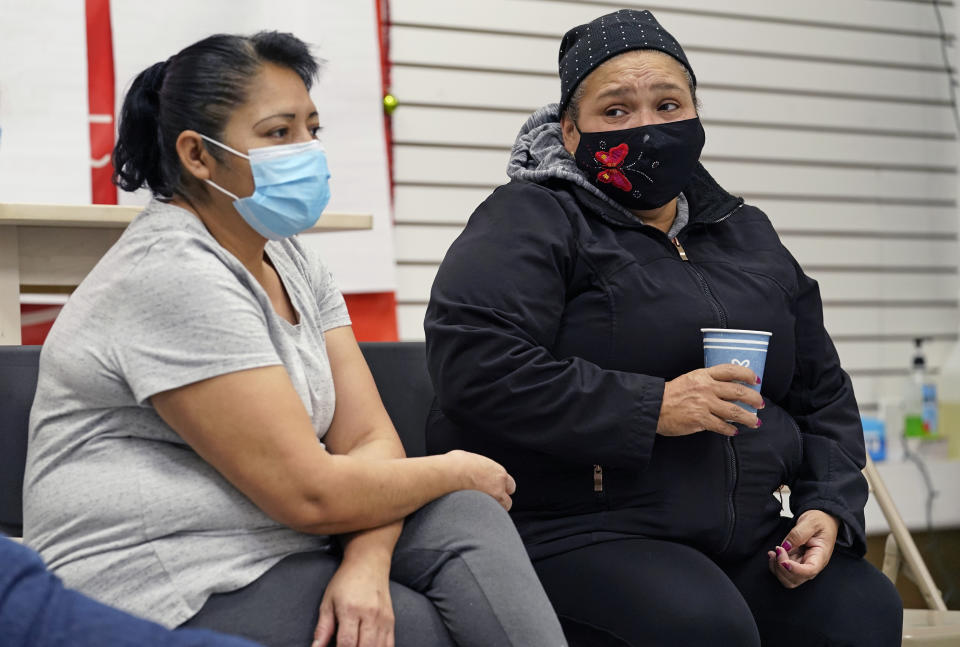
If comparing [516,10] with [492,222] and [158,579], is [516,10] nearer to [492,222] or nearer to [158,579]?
[492,222]

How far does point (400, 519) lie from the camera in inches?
60.9

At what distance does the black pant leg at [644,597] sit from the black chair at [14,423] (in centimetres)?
92

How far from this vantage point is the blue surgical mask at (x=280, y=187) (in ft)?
5.14

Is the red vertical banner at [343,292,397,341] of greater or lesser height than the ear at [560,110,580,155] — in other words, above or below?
below

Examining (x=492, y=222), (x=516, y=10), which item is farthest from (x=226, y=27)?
(x=492, y=222)

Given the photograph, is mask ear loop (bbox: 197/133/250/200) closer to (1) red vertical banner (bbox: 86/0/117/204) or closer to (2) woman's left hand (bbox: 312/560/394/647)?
(2) woman's left hand (bbox: 312/560/394/647)

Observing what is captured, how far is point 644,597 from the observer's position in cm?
167

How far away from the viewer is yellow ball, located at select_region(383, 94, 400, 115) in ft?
12.2

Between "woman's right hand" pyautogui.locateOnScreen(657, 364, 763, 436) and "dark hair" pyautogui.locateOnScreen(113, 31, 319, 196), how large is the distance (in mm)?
819

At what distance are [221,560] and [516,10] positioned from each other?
121 inches

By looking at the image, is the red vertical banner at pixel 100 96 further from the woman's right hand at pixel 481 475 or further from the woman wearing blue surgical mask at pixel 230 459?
the woman's right hand at pixel 481 475

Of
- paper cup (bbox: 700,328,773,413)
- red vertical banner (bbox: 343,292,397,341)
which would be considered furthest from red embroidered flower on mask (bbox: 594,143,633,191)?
red vertical banner (bbox: 343,292,397,341)

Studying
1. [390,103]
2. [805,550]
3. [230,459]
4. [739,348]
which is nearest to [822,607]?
[805,550]

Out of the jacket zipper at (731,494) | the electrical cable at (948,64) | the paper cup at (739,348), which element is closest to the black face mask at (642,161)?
the paper cup at (739,348)
